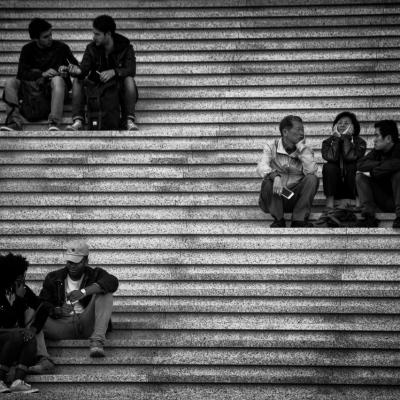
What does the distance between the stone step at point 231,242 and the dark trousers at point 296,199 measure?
0.82 feet

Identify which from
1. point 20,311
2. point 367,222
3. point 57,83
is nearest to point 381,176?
point 367,222

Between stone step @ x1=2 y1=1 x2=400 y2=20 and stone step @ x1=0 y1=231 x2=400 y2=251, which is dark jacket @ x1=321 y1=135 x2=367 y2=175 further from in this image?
stone step @ x1=2 y1=1 x2=400 y2=20

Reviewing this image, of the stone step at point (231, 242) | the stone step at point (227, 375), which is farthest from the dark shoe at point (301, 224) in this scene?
the stone step at point (227, 375)

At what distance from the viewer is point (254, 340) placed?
31.2 ft

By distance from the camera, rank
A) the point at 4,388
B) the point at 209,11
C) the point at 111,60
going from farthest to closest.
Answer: the point at 209,11, the point at 111,60, the point at 4,388

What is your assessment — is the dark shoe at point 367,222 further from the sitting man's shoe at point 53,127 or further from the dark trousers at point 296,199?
the sitting man's shoe at point 53,127

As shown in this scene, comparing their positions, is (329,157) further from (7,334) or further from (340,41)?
(7,334)

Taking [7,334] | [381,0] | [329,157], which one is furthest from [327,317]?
[381,0]

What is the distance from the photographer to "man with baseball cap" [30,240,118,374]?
946 cm

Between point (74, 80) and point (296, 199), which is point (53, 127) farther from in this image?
point (296, 199)

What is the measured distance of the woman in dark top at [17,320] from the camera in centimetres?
907

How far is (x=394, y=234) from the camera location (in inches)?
406

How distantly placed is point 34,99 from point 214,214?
8.42 feet

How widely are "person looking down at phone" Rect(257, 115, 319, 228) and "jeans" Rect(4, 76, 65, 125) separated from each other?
249 cm
